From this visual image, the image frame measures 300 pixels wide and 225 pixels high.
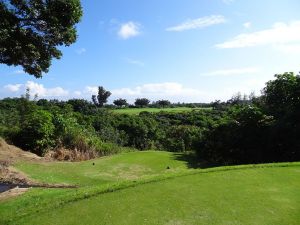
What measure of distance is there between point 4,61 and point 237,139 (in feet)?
39.3

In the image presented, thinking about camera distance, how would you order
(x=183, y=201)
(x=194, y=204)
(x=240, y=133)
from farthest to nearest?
(x=240, y=133)
(x=183, y=201)
(x=194, y=204)

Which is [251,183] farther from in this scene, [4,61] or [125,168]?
[4,61]

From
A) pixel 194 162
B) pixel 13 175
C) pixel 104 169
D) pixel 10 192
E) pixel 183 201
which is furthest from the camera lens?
pixel 194 162

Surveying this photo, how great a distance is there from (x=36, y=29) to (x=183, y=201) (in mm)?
11682

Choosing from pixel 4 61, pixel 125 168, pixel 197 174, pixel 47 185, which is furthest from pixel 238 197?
pixel 4 61

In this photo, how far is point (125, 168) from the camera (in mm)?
16344

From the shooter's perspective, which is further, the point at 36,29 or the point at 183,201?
the point at 36,29

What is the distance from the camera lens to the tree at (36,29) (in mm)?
15070

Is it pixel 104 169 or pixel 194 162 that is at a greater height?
pixel 104 169

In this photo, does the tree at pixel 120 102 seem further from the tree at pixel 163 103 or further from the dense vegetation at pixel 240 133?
the dense vegetation at pixel 240 133

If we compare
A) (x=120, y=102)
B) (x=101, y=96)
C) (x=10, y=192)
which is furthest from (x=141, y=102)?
(x=10, y=192)

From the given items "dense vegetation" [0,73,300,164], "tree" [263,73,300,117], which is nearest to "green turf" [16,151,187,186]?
"dense vegetation" [0,73,300,164]

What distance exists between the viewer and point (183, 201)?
301 inches

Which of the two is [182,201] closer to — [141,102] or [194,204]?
[194,204]
